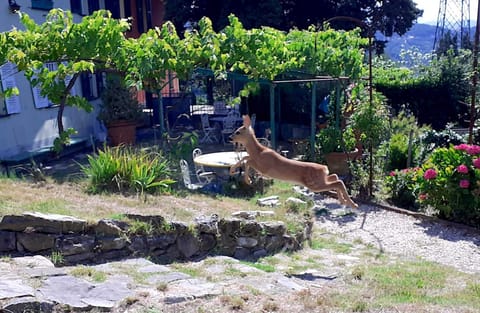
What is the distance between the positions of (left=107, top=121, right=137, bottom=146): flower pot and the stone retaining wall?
8.07m

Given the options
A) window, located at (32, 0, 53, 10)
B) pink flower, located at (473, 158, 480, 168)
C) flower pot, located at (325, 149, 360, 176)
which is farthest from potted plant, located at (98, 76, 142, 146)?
pink flower, located at (473, 158, 480, 168)

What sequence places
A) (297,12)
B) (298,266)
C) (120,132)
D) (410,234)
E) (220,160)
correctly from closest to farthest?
(298,266) → (410,234) → (220,160) → (120,132) → (297,12)

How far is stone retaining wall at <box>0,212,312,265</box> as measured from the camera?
532 centimetres

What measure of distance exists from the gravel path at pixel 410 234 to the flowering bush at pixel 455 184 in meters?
0.27

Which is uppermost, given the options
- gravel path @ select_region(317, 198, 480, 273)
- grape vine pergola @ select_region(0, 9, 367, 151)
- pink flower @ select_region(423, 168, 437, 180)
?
grape vine pergola @ select_region(0, 9, 367, 151)

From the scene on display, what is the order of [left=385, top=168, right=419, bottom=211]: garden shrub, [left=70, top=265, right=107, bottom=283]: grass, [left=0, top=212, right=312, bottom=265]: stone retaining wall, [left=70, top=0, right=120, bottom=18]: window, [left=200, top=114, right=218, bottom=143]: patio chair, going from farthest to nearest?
[left=200, top=114, right=218, bottom=143]: patio chair → [left=70, top=0, right=120, bottom=18]: window → [left=385, top=168, right=419, bottom=211]: garden shrub → [left=0, top=212, right=312, bottom=265]: stone retaining wall → [left=70, top=265, right=107, bottom=283]: grass

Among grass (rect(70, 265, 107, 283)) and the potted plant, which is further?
the potted plant

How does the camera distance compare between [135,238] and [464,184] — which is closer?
[135,238]

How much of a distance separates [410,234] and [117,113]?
873cm

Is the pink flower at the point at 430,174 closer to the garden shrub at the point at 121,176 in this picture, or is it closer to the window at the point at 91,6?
the garden shrub at the point at 121,176

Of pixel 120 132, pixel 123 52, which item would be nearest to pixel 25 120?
pixel 120 132

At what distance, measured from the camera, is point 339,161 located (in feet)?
35.8

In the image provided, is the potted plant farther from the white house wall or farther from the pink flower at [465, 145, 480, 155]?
the pink flower at [465, 145, 480, 155]

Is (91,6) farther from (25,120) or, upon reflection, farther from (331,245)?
(331,245)
